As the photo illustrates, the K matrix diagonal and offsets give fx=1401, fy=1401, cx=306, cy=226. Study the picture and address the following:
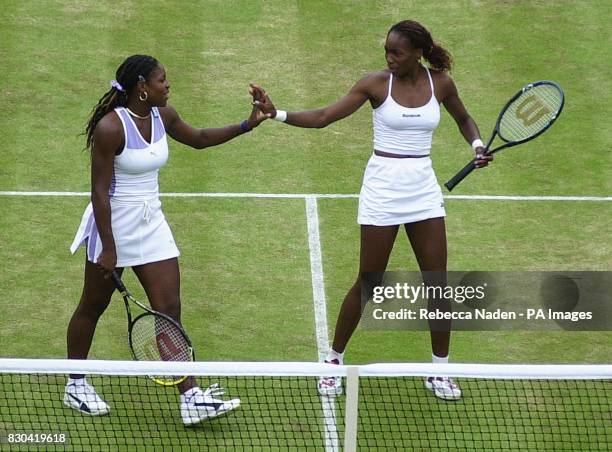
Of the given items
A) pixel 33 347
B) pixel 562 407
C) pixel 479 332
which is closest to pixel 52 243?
pixel 33 347

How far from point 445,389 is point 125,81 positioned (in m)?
2.96

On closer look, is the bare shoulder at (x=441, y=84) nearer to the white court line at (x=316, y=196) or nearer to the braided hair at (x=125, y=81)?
the braided hair at (x=125, y=81)

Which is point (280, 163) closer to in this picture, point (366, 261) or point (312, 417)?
point (366, 261)

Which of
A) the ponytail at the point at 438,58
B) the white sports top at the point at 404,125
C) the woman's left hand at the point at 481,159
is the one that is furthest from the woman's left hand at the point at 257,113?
the woman's left hand at the point at 481,159

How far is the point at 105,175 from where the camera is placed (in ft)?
28.3

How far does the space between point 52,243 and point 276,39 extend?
13.9 feet

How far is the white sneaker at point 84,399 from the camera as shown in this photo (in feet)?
29.8

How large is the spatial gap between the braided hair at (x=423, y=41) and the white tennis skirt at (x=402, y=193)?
666mm

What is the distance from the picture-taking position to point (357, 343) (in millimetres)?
10234

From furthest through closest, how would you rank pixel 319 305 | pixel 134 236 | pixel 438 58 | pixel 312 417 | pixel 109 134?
pixel 319 305
pixel 438 58
pixel 312 417
pixel 134 236
pixel 109 134

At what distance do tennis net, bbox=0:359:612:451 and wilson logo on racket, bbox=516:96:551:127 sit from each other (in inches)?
72.5

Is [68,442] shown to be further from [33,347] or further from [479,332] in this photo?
[479,332]

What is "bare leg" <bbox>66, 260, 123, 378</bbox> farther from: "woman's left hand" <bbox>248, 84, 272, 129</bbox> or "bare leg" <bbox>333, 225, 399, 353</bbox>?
"bare leg" <bbox>333, 225, 399, 353</bbox>

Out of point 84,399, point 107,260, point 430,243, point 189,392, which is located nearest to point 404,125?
point 430,243
